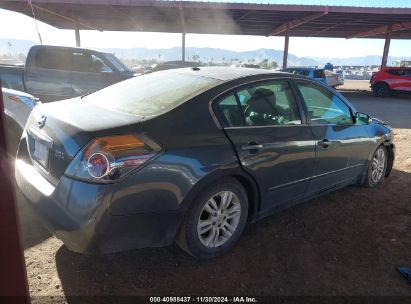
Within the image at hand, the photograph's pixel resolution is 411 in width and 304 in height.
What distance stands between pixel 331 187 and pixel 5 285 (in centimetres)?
338

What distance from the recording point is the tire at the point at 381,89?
2005 cm

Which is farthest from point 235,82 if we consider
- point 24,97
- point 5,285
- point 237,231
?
point 24,97

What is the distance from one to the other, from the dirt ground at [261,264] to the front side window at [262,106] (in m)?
1.08

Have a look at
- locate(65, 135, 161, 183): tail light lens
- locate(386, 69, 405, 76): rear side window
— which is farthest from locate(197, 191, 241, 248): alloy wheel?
locate(386, 69, 405, 76): rear side window

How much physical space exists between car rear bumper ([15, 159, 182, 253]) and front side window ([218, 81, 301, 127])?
999 millimetres

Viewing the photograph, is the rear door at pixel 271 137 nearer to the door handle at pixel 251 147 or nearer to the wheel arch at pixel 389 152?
the door handle at pixel 251 147

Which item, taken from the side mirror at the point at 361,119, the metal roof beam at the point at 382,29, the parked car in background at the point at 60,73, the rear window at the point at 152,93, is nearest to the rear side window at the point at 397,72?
the metal roof beam at the point at 382,29

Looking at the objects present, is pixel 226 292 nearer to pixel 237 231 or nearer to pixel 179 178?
pixel 237 231

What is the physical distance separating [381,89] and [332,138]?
18900 millimetres

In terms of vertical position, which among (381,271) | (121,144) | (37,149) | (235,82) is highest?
A: (235,82)

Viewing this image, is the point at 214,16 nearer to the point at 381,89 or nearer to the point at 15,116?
the point at 381,89

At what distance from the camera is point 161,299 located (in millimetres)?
2510

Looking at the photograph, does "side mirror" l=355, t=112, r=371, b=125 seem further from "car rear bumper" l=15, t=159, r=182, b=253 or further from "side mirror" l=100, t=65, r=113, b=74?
"side mirror" l=100, t=65, r=113, b=74

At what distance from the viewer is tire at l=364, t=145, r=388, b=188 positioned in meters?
4.67
